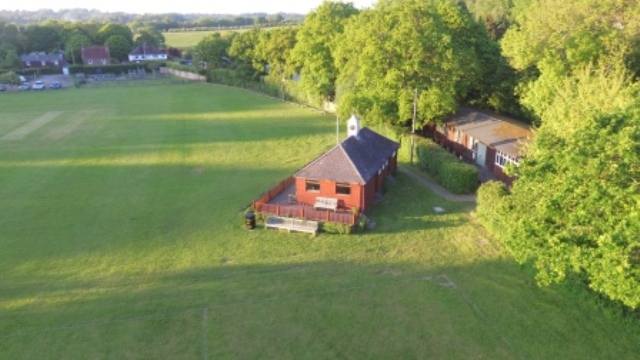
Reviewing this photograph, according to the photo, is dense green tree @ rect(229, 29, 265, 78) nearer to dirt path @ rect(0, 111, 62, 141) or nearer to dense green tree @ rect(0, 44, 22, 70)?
dirt path @ rect(0, 111, 62, 141)

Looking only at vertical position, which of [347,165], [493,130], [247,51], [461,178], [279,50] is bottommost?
[461,178]

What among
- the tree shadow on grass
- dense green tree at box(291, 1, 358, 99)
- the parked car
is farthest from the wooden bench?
the parked car

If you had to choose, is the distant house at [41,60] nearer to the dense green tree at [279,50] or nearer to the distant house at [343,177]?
the dense green tree at [279,50]

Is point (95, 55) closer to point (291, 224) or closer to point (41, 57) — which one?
point (41, 57)

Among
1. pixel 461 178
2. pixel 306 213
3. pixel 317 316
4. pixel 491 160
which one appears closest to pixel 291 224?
pixel 306 213

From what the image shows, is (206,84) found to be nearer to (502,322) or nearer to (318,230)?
(318,230)

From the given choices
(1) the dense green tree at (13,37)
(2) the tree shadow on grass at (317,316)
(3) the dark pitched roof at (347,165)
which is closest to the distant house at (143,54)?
(1) the dense green tree at (13,37)

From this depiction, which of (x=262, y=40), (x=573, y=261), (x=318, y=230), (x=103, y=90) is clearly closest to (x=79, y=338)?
(x=318, y=230)
